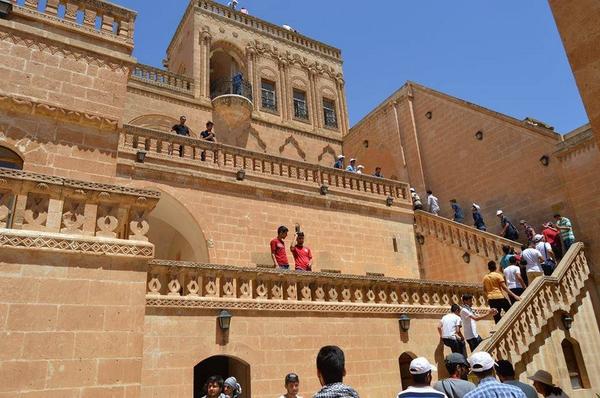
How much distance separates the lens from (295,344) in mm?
7758

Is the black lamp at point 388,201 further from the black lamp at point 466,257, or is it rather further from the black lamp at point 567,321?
the black lamp at point 567,321

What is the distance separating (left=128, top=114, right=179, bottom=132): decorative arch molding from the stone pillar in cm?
614

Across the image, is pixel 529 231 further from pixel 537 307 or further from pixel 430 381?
pixel 430 381

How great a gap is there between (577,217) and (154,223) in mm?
12165

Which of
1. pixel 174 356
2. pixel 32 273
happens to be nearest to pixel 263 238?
pixel 174 356

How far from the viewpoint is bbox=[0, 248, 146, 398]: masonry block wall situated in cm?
459

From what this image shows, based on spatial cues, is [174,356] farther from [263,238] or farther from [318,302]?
[263,238]

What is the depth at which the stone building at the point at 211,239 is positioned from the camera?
5.01 metres

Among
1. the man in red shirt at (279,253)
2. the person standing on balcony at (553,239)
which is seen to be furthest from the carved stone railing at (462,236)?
the man in red shirt at (279,253)

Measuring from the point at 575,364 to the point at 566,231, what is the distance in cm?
373

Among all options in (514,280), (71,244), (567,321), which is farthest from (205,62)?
(71,244)

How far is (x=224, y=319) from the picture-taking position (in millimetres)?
7117

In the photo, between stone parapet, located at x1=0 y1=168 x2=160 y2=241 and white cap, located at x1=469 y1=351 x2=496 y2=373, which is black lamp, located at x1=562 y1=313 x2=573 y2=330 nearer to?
white cap, located at x1=469 y1=351 x2=496 y2=373

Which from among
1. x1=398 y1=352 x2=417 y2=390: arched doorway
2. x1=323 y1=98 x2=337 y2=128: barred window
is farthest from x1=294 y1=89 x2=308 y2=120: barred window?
x1=398 y1=352 x2=417 y2=390: arched doorway
